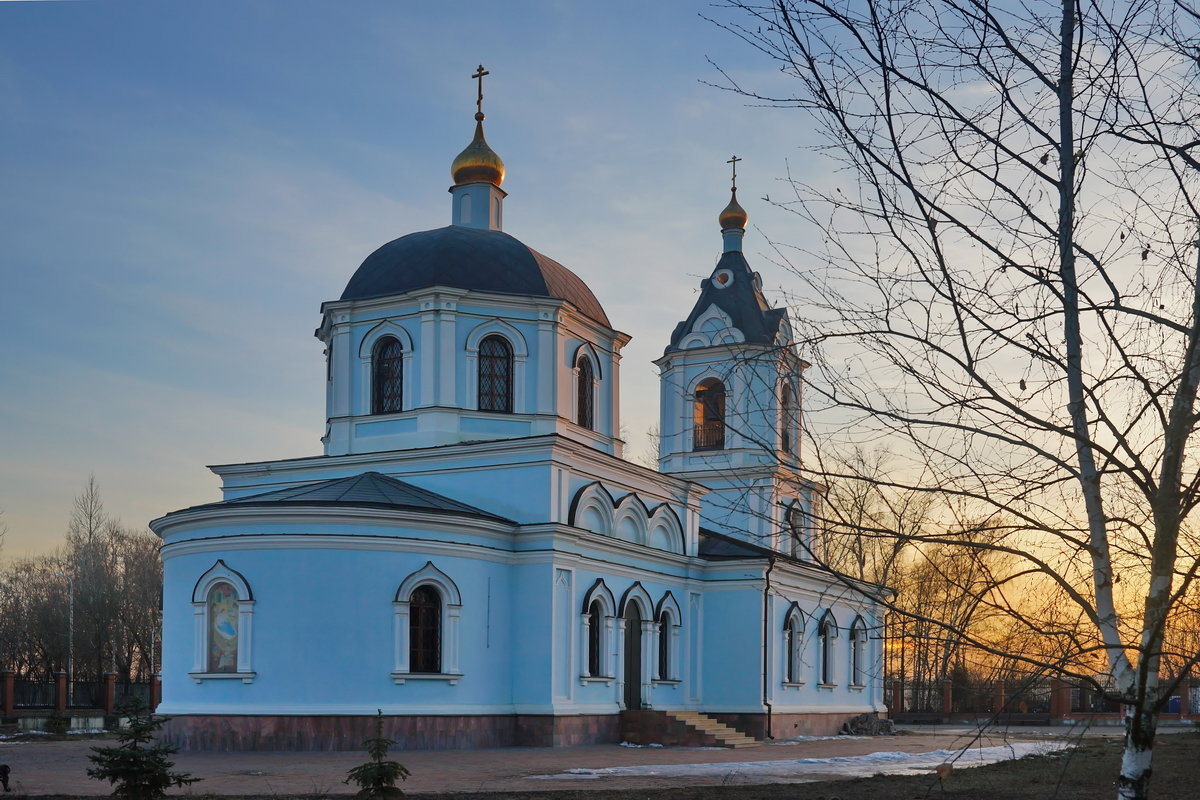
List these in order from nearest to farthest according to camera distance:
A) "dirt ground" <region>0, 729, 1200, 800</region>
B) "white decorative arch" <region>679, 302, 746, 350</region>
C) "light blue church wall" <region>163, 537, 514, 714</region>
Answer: "dirt ground" <region>0, 729, 1200, 800</region>
"light blue church wall" <region>163, 537, 514, 714</region>
"white decorative arch" <region>679, 302, 746, 350</region>

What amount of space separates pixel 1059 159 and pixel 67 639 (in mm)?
54070

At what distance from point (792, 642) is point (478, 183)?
12.3 meters

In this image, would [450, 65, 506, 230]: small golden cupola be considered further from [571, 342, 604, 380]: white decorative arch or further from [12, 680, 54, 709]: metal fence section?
[12, 680, 54, 709]: metal fence section

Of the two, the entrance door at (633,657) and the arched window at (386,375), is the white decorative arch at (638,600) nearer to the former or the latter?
the entrance door at (633,657)

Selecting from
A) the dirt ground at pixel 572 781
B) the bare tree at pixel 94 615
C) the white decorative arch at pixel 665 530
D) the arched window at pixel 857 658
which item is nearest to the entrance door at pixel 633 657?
the white decorative arch at pixel 665 530

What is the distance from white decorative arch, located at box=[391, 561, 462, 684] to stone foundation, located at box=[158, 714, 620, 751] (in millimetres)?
705

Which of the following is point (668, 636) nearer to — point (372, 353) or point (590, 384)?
point (590, 384)

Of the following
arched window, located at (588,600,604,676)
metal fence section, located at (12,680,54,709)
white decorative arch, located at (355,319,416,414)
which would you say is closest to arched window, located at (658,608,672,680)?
arched window, located at (588,600,604,676)

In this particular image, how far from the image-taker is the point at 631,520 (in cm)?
2528

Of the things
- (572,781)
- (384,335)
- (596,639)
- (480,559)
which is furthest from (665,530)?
(572,781)

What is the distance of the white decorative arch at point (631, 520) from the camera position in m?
24.6

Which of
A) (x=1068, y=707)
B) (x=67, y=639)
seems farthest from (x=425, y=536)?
(x=67, y=639)

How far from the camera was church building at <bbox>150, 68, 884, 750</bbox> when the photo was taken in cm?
1994

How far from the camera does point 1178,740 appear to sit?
24.2 m
